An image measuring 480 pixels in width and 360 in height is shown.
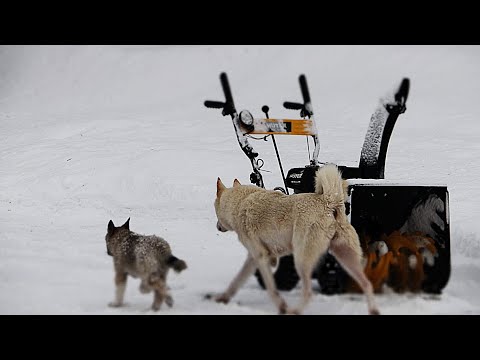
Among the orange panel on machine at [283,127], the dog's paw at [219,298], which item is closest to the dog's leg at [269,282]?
the dog's paw at [219,298]

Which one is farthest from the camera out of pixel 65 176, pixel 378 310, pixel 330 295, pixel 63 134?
pixel 63 134

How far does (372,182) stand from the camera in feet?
14.8

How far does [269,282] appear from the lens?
3.77 meters

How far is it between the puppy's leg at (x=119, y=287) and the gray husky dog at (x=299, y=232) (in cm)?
53

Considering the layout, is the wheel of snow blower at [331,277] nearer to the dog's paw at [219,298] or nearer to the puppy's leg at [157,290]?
the dog's paw at [219,298]

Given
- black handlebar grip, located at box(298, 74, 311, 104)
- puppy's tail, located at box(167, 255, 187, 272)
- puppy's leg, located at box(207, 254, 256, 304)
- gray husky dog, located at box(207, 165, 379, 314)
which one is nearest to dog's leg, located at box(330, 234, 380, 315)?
gray husky dog, located at box(207, 165, 379, 314)

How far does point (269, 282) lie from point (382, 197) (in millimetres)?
1332

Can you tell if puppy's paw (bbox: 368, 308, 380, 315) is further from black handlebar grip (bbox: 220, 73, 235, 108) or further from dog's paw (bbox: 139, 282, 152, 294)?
black handlebar grip (bbox: 220, 73, 235, 108)

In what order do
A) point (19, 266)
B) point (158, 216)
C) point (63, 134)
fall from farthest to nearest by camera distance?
point (63, 134) → point (158, 216) → point (19, 266)

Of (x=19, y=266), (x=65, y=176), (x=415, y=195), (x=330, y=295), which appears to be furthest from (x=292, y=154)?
(x=19, y=266)

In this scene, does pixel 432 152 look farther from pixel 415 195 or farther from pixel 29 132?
pixel 29 132

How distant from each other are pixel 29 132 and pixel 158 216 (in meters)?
2.35

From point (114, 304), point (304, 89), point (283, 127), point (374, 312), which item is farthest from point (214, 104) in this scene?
point (374, 312)

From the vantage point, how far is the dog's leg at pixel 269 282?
368 cm
